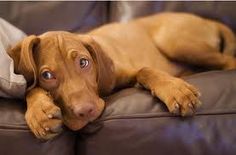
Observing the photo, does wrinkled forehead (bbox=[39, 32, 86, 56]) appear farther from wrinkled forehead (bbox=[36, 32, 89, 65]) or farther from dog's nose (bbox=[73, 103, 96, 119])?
dog's nose (bbox=[73, 103, 96, 119])

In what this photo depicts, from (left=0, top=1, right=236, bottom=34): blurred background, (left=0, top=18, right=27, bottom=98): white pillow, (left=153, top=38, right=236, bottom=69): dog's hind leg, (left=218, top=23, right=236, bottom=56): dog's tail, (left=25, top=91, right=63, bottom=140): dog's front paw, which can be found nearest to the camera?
(left=25, top=91, right=63, bottom=140): dog's front paw

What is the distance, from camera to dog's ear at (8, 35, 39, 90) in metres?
1.74

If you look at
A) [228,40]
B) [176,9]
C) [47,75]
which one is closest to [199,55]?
[228,40]

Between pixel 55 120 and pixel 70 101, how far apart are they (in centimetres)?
11

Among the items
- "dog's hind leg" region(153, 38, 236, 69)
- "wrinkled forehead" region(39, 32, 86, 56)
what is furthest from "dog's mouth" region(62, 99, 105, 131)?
"dog's hind leg" region(153, 38, 236, 69)

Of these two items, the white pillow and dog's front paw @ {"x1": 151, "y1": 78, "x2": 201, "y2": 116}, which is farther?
the white pillow

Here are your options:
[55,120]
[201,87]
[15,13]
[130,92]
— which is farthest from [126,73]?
[15,13]

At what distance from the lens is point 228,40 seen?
8.32 ft

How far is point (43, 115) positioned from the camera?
60.6 inches

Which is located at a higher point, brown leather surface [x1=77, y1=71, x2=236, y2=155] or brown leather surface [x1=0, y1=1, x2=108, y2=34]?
brown leather surface [x1=77, y1=71, x2=236, y2=155]

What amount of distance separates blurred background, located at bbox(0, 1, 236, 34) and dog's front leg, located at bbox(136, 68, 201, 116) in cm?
99

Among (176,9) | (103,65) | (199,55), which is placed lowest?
(199,55)

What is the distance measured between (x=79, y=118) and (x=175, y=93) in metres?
0.36

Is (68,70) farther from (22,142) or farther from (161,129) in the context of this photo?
(161,129)
